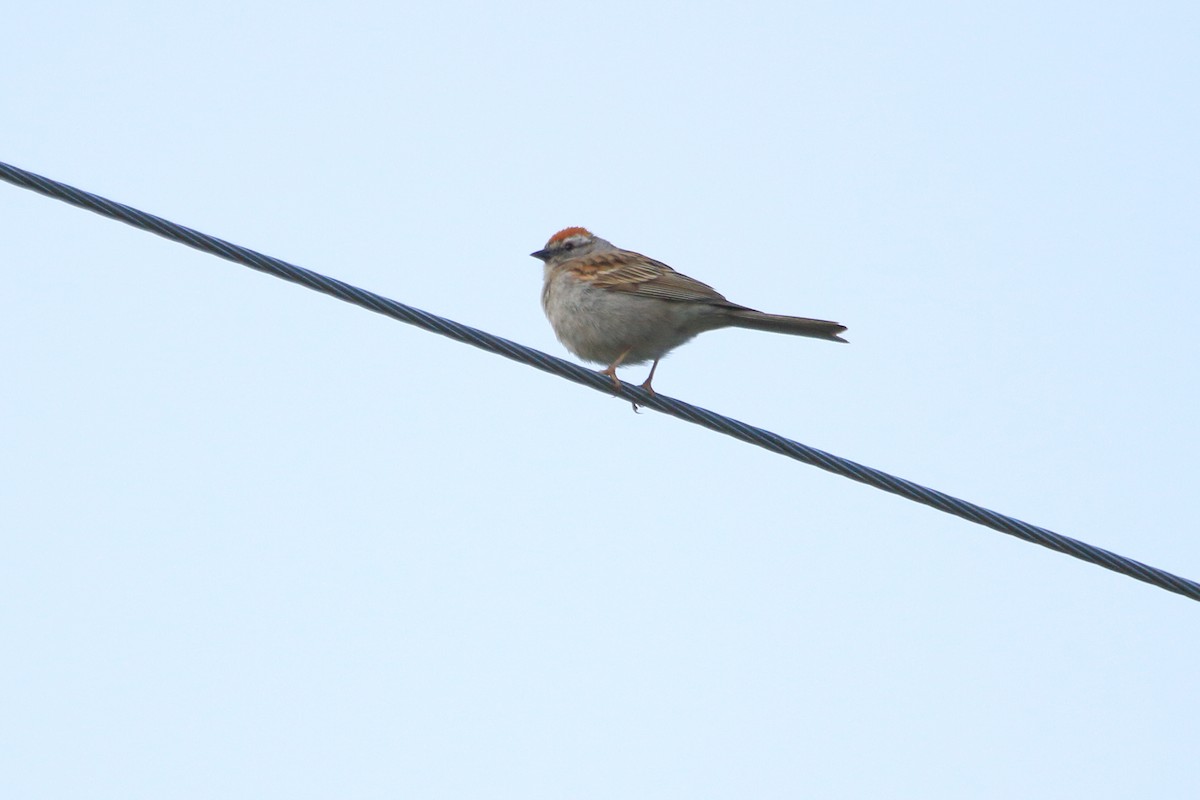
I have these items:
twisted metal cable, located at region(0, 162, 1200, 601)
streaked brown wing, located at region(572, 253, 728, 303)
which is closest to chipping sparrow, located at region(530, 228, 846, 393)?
streaked brown wing, located at region(572, 253, 728, 303)

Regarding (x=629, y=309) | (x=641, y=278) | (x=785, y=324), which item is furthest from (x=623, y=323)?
(x=785, y=324)

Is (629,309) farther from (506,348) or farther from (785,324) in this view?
A: (506,348)

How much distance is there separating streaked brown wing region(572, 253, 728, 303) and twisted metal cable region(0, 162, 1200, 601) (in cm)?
274

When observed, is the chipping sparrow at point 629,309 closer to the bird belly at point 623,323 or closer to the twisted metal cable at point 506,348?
the bird belly at point 623,323

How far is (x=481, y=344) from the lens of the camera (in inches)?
213

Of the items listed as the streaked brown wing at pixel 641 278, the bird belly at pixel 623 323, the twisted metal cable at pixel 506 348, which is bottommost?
the twisted metal cable at pixel 506 348

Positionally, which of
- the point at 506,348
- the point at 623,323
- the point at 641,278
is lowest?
the point at 506,348

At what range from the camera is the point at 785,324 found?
23.5 feet

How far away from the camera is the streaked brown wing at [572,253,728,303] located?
26.8 ft

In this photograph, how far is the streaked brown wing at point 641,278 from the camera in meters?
8.18

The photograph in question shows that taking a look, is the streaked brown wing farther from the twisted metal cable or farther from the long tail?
the twisted metal cable

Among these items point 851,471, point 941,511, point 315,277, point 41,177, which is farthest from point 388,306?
point 941,511

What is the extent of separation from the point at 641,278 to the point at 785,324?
156 cm

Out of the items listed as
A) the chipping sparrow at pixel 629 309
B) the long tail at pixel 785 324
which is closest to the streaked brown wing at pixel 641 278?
the chipping sparrow at pixel 629 309
